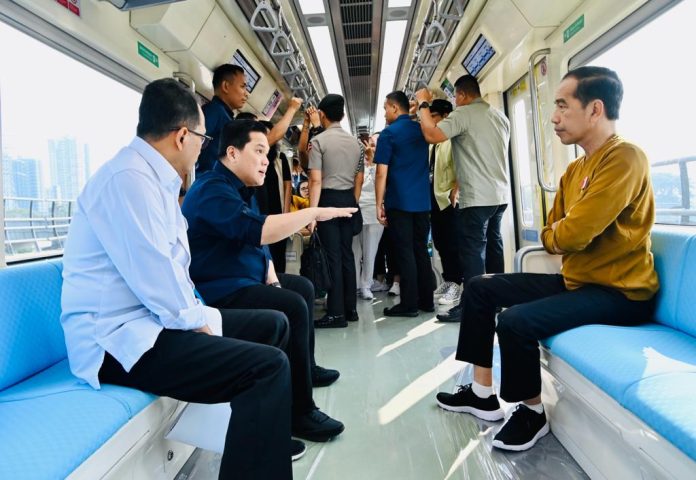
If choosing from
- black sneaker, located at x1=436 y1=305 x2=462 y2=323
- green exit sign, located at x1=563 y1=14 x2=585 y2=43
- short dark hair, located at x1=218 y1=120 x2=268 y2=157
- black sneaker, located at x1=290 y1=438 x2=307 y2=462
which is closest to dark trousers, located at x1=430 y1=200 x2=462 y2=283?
black sneaker, located at x1=436 y1=305 x2=462 y2=323

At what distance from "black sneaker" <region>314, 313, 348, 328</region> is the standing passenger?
2.88 ft

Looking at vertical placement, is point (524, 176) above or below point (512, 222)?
above

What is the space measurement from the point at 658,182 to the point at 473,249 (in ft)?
4.40

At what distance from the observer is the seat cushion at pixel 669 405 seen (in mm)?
1037

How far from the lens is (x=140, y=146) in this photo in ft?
4.76

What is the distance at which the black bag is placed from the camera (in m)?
3.57

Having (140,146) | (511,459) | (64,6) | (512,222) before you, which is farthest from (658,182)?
(64,6)

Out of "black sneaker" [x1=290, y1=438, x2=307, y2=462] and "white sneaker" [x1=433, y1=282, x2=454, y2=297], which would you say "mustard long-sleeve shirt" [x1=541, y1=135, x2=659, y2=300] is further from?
"white sneaker" [x1=433, y1=282, x2=454, y2=297]

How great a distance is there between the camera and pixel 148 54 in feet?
10.4

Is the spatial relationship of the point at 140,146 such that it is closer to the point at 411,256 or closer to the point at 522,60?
the point at 411,256

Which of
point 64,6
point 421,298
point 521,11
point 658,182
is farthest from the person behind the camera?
point 421,298

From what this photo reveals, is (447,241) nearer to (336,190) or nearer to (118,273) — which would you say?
(336,190)

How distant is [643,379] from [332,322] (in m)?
2.71

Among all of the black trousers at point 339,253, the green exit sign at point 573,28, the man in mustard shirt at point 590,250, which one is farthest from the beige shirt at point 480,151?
the man in mustard shirt at point 590,250
